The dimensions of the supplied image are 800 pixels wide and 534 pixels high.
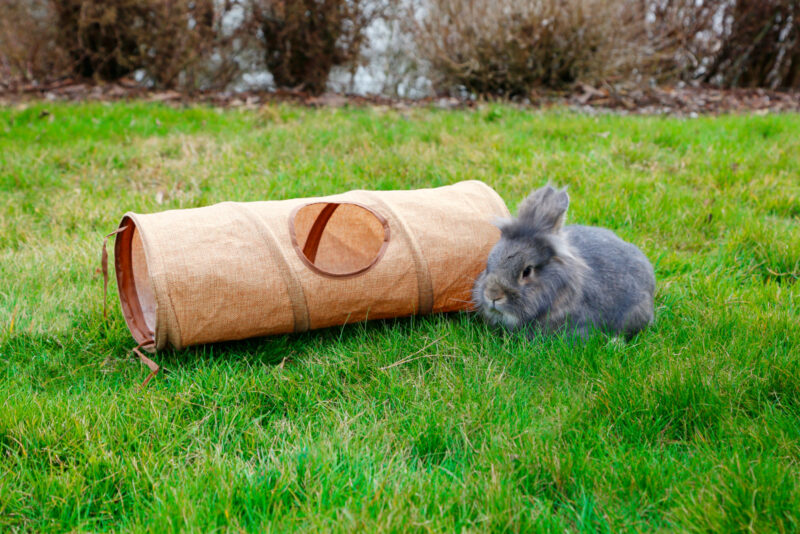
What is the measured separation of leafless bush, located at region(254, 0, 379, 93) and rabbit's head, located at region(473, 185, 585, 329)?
525cm

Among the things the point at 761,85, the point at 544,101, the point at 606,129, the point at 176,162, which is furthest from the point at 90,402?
the point at 761,85

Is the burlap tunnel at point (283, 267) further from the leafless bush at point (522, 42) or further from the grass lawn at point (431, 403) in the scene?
the leafless bush at point (522, 42)

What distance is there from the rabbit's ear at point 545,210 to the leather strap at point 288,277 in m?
0.98

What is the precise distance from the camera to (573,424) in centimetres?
221

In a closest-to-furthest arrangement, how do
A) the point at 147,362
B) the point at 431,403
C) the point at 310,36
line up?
the point at 431,403
the point at 147,362
the point at 310,36

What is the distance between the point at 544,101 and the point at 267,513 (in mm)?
6132

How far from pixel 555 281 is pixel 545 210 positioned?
29 centimetres

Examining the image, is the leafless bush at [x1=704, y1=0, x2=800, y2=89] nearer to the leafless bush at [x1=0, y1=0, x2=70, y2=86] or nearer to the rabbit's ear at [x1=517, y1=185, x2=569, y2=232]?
the rabbit's ear at [x1=517, y1=185, x2=569, y2=232]

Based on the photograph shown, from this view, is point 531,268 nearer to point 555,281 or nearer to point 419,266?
point 555,281

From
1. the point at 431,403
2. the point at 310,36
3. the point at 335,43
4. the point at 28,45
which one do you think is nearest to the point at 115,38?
the point at 28,45

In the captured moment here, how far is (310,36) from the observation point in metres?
7.42

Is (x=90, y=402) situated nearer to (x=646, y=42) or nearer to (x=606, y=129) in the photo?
(x=606, y=129)

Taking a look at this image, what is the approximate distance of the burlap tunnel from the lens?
2711 millimetres

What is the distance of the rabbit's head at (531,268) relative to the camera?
2723 millimetres
